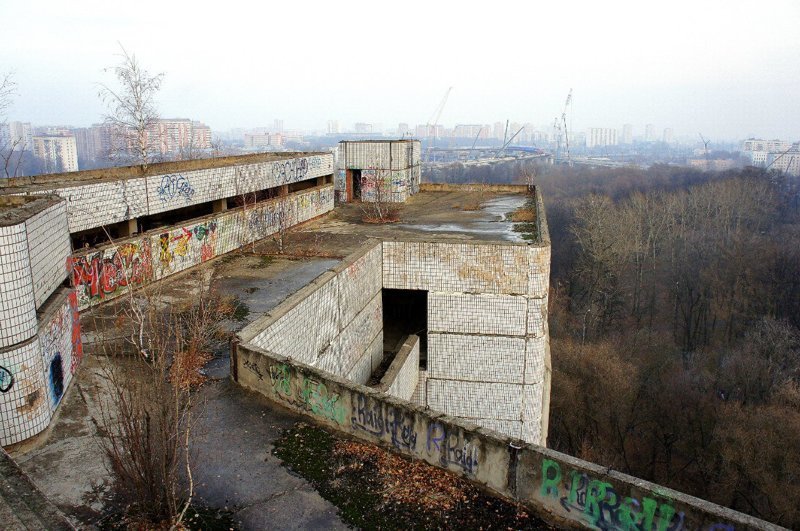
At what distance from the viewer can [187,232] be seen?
12320 mm

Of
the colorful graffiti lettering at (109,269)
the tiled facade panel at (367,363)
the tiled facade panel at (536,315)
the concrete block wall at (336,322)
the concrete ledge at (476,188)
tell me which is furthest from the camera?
the concrete ledge at (476,188)

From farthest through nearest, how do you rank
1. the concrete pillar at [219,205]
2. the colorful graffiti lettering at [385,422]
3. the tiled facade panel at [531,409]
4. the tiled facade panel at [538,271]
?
the concrete pillar at [219,205], the tiled facade panel at [531,409], the tiled facade panel at [538,271], the colorful graffiti lettering at [385,422]

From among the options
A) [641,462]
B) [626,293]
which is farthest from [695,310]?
[641,462]

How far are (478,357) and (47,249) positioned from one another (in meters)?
9.21

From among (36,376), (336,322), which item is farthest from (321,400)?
(336,322)

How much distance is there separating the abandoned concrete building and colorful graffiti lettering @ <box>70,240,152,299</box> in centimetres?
3

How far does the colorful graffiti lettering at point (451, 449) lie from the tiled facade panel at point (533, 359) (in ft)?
25.6

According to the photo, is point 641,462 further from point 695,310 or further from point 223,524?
point 223,524

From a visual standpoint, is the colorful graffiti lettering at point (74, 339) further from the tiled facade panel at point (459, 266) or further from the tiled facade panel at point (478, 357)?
the tiled facade panel at point (478, 357)

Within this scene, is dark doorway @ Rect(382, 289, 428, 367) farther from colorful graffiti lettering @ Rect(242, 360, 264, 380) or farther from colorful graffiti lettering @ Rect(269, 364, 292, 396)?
colorful graffiti lettering @ Rect(269, 364, 292, 396)

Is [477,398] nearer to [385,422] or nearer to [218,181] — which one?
[218,181]

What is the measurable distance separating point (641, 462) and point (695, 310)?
21.2 metres

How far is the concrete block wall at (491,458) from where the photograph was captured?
4.86 m

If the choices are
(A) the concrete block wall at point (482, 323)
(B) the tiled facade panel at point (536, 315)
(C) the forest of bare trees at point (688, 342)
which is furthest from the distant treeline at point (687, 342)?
(B) the tiled facade panel at point (536, 315)
